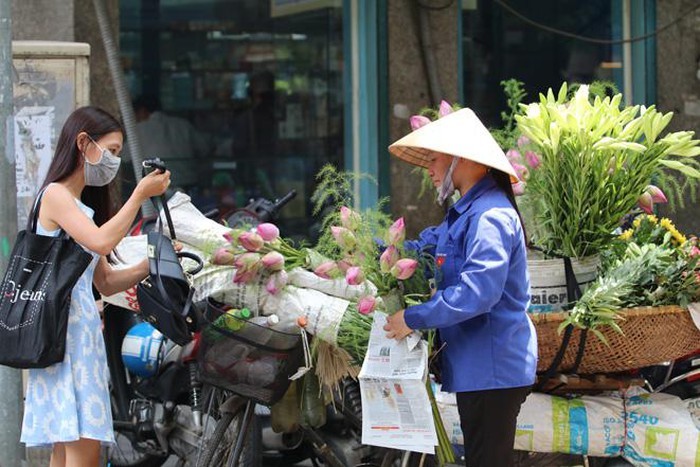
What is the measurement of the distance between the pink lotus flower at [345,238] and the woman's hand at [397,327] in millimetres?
330

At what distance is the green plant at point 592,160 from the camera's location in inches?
185

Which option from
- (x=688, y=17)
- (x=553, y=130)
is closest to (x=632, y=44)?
(x=688, y=17)

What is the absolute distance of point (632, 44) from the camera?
899cm

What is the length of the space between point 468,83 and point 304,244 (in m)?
4.11

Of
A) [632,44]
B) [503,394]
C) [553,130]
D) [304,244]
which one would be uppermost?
[632,44]

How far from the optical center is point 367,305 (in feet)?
14.6

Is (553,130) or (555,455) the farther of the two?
(555,455)

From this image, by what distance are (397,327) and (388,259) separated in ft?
0.84

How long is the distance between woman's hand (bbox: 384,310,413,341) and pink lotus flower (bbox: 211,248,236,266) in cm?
69

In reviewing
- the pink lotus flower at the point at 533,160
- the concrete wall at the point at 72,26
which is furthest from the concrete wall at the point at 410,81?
the pink lotus flower at the point at 533,160

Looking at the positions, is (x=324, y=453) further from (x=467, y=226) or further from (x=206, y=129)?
(x=206, y=129)

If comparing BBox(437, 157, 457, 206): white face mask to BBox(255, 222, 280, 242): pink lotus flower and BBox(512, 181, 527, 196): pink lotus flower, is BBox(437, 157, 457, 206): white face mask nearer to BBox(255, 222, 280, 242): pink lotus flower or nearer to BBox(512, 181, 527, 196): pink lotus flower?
BBox(512, 181, 527, 196): pink lotus flower

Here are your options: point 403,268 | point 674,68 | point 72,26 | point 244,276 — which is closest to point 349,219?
point 403,268

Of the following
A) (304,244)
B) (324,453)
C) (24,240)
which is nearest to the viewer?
(24,240)
